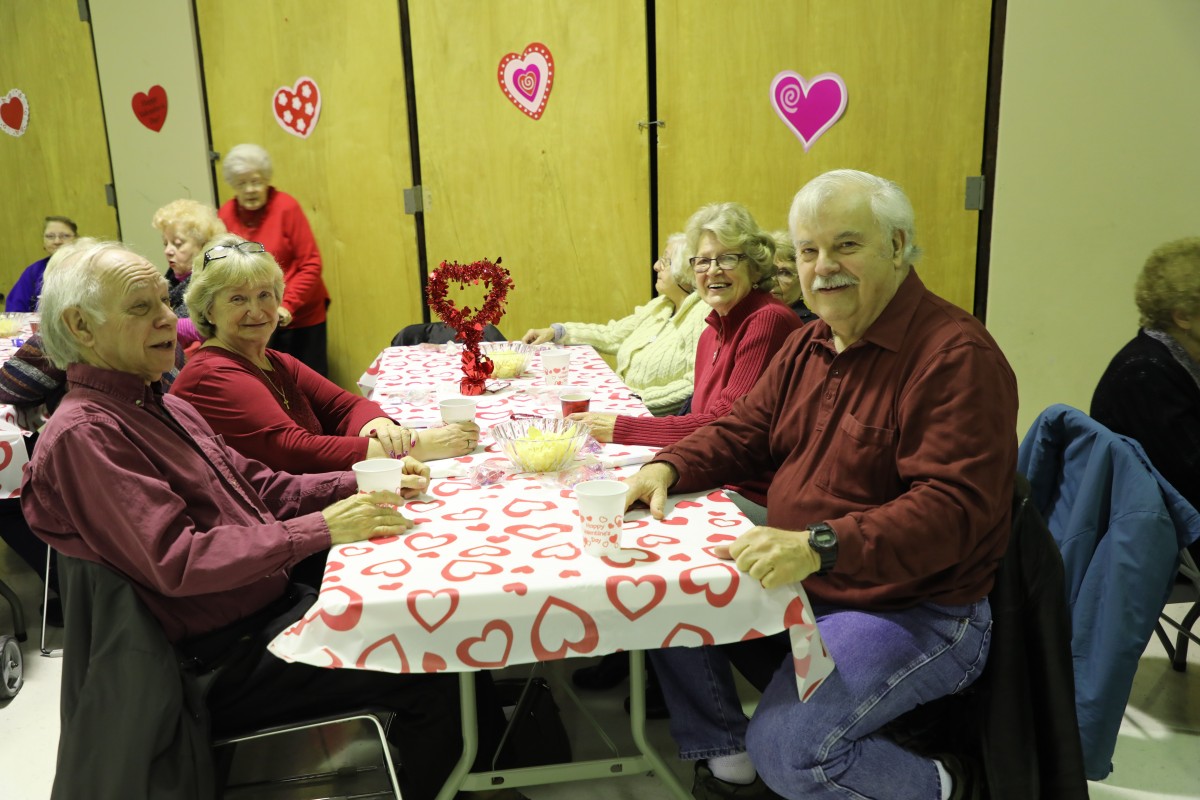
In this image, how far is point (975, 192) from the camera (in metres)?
4.57

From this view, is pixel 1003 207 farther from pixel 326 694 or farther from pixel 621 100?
pixel 326 694

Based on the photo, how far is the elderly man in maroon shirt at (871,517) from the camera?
1533 millimetres

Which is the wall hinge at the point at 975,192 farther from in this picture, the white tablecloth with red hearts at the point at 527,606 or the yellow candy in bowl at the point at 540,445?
the white tablecloth with red hearts at the point at 527,606

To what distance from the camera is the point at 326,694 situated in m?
1.68

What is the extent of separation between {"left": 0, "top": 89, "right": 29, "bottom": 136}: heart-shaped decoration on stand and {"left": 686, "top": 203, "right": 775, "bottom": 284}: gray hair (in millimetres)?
4334

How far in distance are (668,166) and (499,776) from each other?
3.60m

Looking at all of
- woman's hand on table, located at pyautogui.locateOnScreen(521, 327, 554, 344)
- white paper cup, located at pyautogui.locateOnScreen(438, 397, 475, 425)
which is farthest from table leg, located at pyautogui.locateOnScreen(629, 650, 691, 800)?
woman's hand on table, located at pyautogui.locateOnScreen(521, 327, 554, 344)

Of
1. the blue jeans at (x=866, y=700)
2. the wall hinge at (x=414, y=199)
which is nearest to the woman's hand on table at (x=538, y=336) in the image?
the wall hinge at (x=414, y=199)

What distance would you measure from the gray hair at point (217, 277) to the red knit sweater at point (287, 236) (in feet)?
7.68

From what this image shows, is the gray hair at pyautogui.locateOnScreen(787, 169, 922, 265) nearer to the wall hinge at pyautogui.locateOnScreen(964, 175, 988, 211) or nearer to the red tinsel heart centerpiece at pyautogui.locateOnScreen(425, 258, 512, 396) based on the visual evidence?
the red tinsel heart centerpiece at pyautogui.locateOnScreen(425, 258, 512, 396)


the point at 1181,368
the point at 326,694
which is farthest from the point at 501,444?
the point at 1181,368

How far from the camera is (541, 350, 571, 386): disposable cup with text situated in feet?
9.59

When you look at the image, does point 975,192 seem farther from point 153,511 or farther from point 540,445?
point 153,511

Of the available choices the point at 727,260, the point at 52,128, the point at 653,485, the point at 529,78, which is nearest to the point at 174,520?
the point at 653,485
